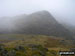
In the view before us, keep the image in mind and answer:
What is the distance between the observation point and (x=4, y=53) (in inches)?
3580

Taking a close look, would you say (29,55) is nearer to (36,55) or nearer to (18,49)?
(36,55)

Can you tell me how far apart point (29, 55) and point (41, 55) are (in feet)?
22.0

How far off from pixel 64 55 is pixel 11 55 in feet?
108

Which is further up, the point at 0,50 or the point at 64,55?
the point at 0,50

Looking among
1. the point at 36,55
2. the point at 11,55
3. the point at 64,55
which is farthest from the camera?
the point at 64,55

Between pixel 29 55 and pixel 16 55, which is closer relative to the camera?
pixel 16 55

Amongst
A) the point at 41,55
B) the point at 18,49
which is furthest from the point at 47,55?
the point at 18,49

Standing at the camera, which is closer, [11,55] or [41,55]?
[11,55]

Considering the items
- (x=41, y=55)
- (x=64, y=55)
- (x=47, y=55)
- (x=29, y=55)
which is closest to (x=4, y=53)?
(x=29, y=55)

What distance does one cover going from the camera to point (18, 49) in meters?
104

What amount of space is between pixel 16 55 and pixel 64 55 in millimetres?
29820

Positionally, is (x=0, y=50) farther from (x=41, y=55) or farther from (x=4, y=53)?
(x=41, y=55)

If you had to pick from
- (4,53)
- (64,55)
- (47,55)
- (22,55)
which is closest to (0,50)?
(4,53)

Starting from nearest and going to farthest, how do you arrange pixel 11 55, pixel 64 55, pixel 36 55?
pixel 11 55
pixel 36 55
pixel 64 55
